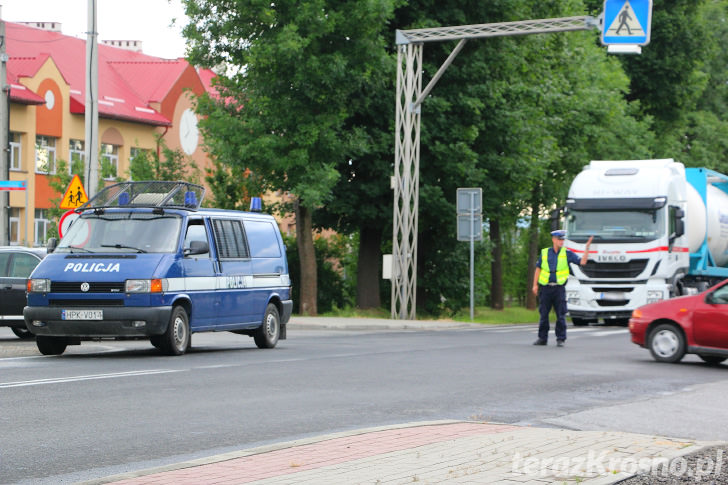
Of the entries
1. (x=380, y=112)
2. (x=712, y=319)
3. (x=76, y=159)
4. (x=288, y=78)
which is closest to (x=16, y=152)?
(x=76, y=159)

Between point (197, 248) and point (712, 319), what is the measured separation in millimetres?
7257

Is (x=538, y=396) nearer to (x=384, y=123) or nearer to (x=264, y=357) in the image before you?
(x=264, y=357)

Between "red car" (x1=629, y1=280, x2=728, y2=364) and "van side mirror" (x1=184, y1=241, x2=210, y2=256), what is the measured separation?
6383 mm

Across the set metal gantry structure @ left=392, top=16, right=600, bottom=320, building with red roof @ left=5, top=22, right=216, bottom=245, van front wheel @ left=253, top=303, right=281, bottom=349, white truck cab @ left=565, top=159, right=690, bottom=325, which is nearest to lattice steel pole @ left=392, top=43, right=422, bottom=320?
metal gantry structure @ left=392, top=16, right=600, bottom=320

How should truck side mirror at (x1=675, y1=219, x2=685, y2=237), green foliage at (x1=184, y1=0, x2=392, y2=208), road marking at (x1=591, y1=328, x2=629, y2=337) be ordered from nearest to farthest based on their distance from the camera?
road marking at (x1=591, y1=328, x2=629, y2=337), truck side mirror at (x1=675, y1=219, x2=685, y2=237), green foliage at (x1=184, y1=0, x2=392, y2=208)

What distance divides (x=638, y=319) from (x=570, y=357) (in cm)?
114

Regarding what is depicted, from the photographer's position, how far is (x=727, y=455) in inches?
316

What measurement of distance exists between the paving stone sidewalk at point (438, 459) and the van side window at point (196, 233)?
820 centimetres

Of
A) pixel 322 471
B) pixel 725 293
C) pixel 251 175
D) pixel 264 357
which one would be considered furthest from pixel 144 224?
pixel 251 175

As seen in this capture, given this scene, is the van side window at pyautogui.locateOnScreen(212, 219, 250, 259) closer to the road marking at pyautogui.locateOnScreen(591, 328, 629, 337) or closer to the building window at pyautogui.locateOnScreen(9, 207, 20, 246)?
the road marking at pyautogui.locateOnScreen(591, 328, 629, 337)

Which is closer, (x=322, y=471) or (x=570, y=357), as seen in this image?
(x=322, y=471)

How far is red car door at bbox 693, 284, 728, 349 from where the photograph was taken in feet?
55.6

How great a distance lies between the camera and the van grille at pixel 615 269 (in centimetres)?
2970

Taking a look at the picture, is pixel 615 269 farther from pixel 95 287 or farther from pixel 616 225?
pixel 95 287
